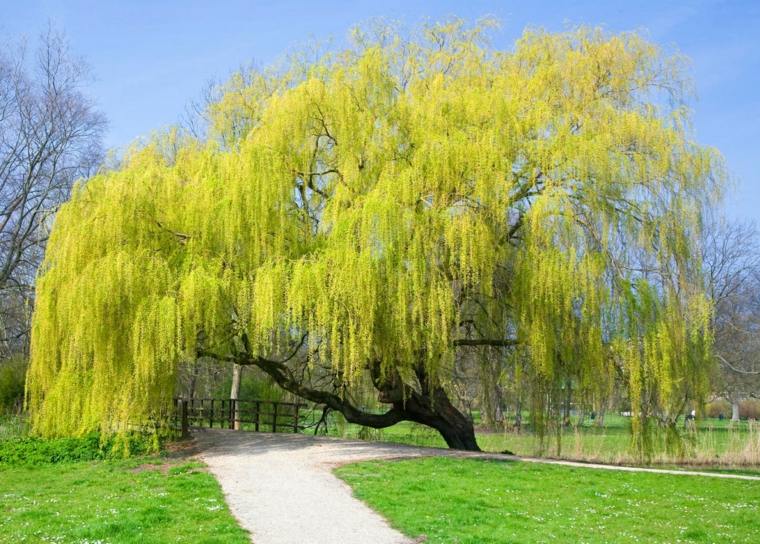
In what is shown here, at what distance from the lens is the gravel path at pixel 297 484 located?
23.2 ft

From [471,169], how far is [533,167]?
1.28 meters

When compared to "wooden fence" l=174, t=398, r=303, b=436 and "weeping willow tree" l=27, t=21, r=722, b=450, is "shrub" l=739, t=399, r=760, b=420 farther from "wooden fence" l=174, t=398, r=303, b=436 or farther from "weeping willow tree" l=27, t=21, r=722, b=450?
"weeping willow tree" l=27, t=21, r=722, b=450

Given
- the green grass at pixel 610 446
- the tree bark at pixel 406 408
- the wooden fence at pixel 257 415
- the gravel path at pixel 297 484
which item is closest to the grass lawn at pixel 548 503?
the gravel path at pixel 297 484

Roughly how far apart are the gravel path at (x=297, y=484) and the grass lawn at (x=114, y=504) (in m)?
0.34

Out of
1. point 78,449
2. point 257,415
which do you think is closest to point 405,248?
point 78,449

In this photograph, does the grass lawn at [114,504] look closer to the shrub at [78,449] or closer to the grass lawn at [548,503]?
the shrub at [78,449]

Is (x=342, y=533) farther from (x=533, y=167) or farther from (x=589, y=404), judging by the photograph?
(x=533, y=167)

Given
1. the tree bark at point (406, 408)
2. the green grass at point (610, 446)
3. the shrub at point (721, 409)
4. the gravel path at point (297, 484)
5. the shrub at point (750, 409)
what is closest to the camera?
the gravel path at point (297, 484)

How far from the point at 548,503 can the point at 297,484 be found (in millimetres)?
3340

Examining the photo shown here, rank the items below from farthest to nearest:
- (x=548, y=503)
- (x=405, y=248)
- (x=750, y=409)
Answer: (x=750, y=409), (x=405, y=248), (x=548, y=503)

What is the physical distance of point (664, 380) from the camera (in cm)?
1205

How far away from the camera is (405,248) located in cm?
1223

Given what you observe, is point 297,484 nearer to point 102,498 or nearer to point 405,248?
point 102,498

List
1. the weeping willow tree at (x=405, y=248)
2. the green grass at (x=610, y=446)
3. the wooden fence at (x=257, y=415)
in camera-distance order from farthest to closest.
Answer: the wooden fence at (x=257, y=415), the green grass at (x=610, y=446), the weeping willow tree at (x=405, y=248)
